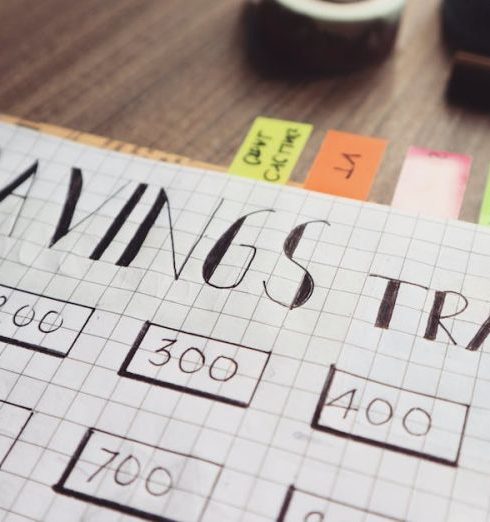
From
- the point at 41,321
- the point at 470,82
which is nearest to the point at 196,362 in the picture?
the point at 41,321

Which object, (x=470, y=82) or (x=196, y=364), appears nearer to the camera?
(x=196, y=364)

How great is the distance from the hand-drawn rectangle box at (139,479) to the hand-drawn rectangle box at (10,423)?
36 millimetres

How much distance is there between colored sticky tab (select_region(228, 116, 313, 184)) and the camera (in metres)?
0.49

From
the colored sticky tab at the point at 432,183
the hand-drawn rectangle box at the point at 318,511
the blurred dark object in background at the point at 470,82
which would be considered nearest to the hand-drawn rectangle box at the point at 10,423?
the hand-drawn rectangle box at the point at 318,511

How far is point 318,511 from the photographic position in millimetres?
324

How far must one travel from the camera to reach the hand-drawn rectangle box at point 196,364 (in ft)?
1.21

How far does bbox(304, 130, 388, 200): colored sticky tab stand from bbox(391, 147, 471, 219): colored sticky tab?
2cm

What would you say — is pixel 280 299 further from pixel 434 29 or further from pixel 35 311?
pixel 434 29

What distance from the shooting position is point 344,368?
37 centimetres

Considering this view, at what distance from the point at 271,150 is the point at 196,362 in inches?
7.9

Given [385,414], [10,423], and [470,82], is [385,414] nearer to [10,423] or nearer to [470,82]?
[10,423]

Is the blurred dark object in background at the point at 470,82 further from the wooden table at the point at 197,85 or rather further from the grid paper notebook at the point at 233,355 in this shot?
the grid paper notebook at the point at 233,355

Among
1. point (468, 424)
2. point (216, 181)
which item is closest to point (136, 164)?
point (216, 181)

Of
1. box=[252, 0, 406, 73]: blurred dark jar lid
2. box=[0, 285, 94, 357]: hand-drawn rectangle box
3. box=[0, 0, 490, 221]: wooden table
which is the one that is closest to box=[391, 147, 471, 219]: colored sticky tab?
box=[0, 0, 490, 221]: wooden table
